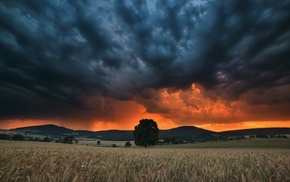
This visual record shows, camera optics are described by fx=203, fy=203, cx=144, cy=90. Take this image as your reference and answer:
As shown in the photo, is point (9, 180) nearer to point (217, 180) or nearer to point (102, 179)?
point (102, 179)

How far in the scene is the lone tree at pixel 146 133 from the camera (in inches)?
3051

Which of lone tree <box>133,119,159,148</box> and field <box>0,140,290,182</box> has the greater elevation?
lone tree <box>133,119,159,148</box>

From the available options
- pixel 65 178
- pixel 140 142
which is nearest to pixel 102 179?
pixel 65 178

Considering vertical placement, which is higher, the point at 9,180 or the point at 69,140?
the point at 69,140

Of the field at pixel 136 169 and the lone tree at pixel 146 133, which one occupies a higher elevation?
the lone tree at pixel 146 133

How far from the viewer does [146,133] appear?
7831 cm

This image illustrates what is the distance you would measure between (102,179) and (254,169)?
3285 mm

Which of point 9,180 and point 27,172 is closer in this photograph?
point 9,180

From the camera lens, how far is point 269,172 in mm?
3863

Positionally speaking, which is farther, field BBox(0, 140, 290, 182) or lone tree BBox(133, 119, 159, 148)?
lone tree BBox(133, 119, 159, 148)

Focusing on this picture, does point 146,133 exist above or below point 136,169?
above

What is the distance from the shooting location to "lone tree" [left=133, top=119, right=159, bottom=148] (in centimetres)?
7750

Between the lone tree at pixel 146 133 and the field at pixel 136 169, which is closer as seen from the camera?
the field at pixel 136 169

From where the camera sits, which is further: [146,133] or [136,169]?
[146,133]
